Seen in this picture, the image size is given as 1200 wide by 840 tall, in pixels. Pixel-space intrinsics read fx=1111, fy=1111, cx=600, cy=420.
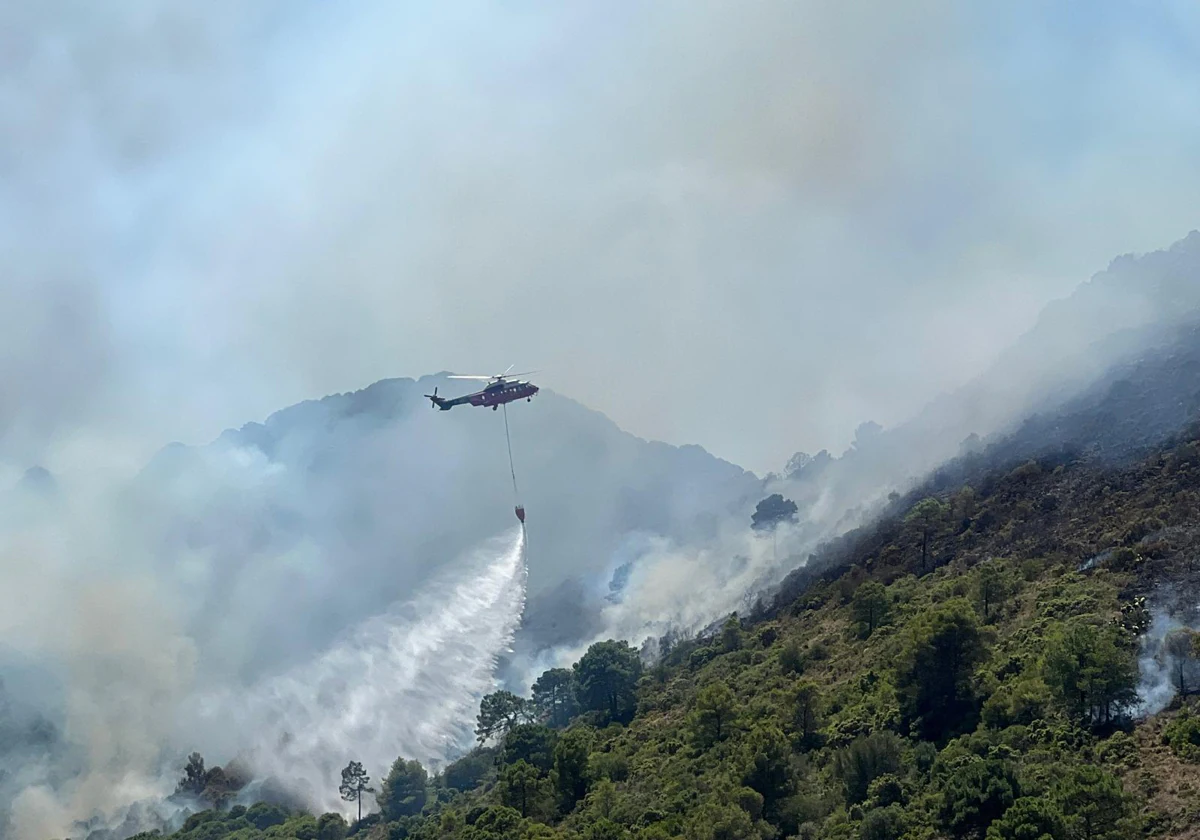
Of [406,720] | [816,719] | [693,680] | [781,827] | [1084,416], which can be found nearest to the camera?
[781,827]

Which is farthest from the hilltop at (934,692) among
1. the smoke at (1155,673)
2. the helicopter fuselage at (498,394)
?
the helicopter fuselage at (498,394)

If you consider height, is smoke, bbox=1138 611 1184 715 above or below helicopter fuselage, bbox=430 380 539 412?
below

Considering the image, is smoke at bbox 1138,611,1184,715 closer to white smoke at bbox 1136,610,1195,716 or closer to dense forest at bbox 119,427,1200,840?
white smoke at bbox 1136,610,1195,716

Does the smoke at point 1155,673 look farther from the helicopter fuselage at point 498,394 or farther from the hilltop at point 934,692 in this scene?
the helicopter fuselage at point 498,394

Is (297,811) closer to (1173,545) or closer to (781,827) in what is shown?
(781,827)

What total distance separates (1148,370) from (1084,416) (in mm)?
14150

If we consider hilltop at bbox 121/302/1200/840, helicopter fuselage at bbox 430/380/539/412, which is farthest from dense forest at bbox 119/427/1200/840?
helicopter fuselage at bbox 430/380/539/412

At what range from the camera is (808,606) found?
15125 cm

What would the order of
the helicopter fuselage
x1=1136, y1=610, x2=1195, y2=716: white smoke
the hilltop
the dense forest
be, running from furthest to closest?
the helicopter fuselage → x1=1136, y1=610, x2=1195, y2=716: white smoke → the hilltop → the dense forest

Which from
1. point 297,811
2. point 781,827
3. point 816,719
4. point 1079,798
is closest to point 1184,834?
point 1079,798

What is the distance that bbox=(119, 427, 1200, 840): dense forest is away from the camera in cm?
7638

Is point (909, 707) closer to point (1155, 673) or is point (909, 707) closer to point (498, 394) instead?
point (1155, 673)

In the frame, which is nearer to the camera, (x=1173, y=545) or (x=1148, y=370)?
(x=1173, y=545)

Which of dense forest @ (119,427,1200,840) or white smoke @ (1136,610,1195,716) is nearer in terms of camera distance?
dense forest @ (119,427,1200,840)
